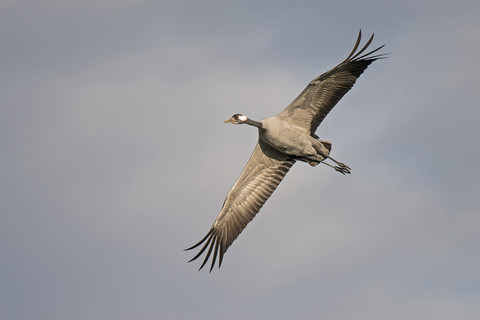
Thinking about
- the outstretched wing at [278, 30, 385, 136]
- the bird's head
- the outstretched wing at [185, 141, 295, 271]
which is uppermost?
the outstretched wing at [278, 30, 385, 136]

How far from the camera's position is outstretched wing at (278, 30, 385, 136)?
64.6ft

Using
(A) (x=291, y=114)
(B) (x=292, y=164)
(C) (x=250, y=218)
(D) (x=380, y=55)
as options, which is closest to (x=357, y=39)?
(D) (x=380, y=55)

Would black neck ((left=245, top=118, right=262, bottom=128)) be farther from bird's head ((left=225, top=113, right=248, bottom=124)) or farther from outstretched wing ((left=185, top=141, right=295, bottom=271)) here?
outstretched wing ((left=185, top=141, right=295, bottom=271))

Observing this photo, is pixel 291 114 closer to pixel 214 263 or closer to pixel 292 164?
pixel 292 164

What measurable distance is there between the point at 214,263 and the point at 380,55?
7110 mm

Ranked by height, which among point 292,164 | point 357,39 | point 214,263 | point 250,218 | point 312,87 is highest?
point 357,39

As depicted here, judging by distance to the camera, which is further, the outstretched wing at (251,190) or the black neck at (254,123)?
the outstretched wing at (251,190)

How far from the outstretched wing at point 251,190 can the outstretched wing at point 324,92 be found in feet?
4.42

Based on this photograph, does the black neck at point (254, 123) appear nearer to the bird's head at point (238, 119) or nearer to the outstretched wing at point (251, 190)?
the bird's head at point (238, 119)

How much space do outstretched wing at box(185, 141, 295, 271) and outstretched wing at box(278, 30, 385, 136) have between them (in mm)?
Result: 1346

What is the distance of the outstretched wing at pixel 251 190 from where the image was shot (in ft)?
68.7

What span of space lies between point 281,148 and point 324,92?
6.31ft

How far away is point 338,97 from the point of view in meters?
20.1

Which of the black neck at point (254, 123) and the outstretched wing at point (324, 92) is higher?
the outstretched wing at point (324, 92)
